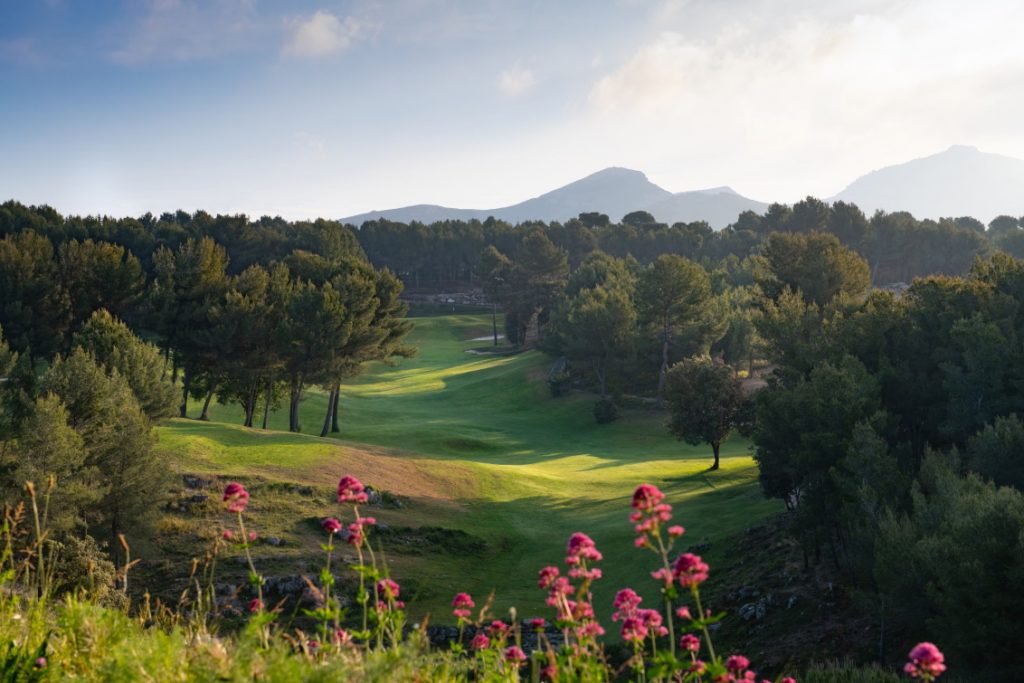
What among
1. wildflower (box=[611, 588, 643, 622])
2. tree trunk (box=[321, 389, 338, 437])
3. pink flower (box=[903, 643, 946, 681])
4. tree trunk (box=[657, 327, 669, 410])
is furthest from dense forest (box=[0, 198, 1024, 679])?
wildflower (box=[611, 588, 643, 622])

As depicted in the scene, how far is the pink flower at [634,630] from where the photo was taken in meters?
5.78

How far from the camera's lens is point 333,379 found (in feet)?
191

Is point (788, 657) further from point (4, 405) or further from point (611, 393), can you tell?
point (611, 393)

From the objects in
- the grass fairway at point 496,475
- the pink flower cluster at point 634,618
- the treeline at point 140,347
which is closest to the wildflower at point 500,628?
the pink flower cluster at point 634,618

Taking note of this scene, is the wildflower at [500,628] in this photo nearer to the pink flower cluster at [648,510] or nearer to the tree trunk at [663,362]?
the pink flower cluster at [648,510]

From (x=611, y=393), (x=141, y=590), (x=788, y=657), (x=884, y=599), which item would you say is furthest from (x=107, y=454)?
(x=611, y=393)

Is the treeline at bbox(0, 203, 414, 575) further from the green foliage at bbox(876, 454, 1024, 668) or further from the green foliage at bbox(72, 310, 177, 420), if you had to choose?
the green foliage at bbox(876, 454, 1024, 668)

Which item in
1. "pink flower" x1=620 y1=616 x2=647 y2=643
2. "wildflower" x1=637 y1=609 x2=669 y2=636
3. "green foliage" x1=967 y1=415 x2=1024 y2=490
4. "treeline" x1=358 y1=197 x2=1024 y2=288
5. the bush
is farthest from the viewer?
"treeline" x1=358 y1=197 x2=1024 y2=288

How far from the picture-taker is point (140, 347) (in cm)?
3981

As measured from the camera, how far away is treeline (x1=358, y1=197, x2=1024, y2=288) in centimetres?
12950

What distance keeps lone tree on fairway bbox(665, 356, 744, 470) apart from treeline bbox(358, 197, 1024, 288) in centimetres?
7456

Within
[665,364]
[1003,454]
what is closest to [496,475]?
[1003,454]

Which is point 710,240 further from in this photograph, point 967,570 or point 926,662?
point 926,662

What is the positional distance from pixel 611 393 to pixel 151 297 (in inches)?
1842
